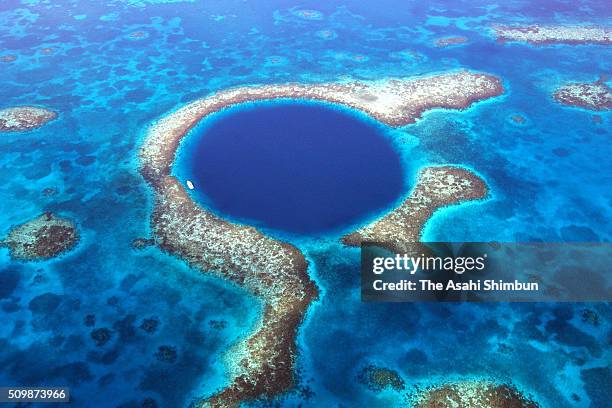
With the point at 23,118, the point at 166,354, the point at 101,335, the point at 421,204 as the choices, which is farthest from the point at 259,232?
the point at 23,118

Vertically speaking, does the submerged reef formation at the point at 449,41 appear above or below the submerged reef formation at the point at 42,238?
above

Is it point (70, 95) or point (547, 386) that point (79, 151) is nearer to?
point (70, 95)

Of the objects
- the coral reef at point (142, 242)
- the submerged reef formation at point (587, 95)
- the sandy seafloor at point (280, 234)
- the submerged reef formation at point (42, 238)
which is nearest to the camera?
the sandy seafloor at point (280, 234)

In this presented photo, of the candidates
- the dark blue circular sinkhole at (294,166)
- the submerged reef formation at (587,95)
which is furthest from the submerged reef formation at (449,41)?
the dark blue circular sinkhole at (294,166)

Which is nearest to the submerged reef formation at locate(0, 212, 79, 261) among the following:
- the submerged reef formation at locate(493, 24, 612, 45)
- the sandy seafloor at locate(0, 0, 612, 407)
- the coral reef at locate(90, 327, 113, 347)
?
the sandy seafloor at locate(0, 0, 612, 407)

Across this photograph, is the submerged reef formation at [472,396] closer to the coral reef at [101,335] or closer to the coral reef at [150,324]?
the coral reef at [150,324]

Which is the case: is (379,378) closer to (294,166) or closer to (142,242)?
(142,242)

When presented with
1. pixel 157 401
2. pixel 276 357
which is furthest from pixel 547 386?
pixel 157 401
